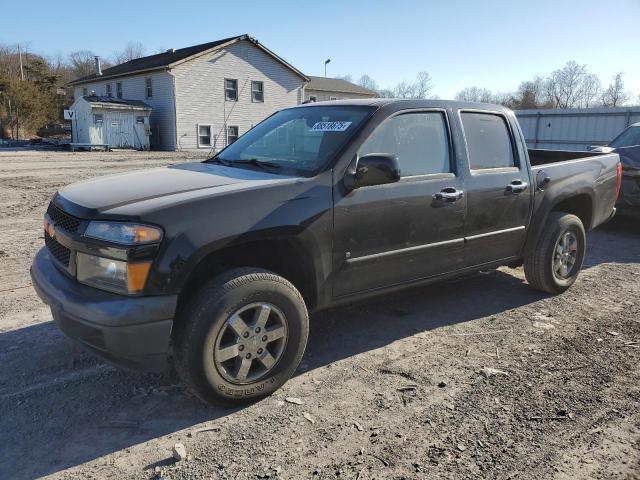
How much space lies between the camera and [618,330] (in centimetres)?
448

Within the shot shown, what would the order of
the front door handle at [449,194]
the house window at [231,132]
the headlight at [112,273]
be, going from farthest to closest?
the house window at [231,132] → the front door handle at [449,194] → the headlight at [112,273]

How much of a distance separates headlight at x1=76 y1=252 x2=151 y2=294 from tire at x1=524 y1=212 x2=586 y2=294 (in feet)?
12.5

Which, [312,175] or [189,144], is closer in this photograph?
[312,175]

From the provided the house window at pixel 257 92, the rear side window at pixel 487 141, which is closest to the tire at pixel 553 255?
the rear side window at pixel 487 141

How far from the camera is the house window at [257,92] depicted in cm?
3419

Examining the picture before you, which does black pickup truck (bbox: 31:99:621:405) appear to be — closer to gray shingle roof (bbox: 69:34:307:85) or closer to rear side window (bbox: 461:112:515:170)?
rear side window (bbox: 461:112:515:170)

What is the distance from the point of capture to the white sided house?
31.1 m

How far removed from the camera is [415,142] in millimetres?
4078

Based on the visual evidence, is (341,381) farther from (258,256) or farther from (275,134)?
(275,134)

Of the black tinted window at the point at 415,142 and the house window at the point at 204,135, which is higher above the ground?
the house window at the point at 204,135

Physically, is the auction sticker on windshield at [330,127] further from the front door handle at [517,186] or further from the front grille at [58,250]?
the front grille at [58,250]

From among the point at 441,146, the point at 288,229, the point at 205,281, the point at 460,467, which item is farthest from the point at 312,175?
the point at 460,467

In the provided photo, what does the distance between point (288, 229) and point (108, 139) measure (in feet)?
102

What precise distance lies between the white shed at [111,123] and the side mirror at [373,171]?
99.2 ft
